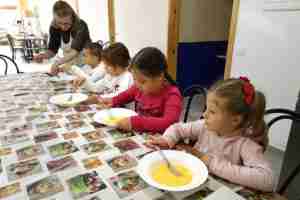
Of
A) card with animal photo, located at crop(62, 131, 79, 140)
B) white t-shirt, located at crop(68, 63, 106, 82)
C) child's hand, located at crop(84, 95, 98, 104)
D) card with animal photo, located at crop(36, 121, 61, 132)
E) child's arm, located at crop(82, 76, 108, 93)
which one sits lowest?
card with animal photo, located at crop(62, 131, 79, 140)

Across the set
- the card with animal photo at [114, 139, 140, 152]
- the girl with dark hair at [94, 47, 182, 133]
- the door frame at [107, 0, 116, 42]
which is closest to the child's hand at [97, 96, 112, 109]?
the girl with dark hair at [94, 47, 182, 133]

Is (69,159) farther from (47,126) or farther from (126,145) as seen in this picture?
(47,126)

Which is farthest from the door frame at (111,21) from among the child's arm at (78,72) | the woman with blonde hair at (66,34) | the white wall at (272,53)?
the white wall at (272,53)

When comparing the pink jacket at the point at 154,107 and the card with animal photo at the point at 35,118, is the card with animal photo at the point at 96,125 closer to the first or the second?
the pink jacket at the point at 154,107

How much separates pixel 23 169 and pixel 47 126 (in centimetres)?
31

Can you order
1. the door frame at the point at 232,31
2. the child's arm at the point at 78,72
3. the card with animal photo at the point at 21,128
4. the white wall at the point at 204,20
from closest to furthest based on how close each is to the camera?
1. the card with animal photo at the point at 21,128
2. the child's arm at the point at 78,72
3. the door frame at the point at 232,31
4. the white wall at the point at 204,20

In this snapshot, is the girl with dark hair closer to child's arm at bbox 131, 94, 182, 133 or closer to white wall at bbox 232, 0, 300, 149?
child's arm at bbox 131, 94, 182, 133

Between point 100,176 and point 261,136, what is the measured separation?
0.55 metres

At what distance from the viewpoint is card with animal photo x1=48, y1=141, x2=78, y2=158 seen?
77 centimetres

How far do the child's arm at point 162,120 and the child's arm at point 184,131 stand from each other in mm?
91

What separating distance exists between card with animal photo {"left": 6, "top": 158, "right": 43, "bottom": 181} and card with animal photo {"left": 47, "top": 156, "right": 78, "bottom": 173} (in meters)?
0.03

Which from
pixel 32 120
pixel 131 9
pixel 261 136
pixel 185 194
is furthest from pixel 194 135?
pixel 131 9

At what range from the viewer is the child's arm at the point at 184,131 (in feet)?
2.83

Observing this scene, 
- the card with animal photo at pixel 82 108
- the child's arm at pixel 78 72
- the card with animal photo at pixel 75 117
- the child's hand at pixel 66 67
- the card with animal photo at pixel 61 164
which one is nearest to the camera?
the card with animal photo at pixel 61 164
